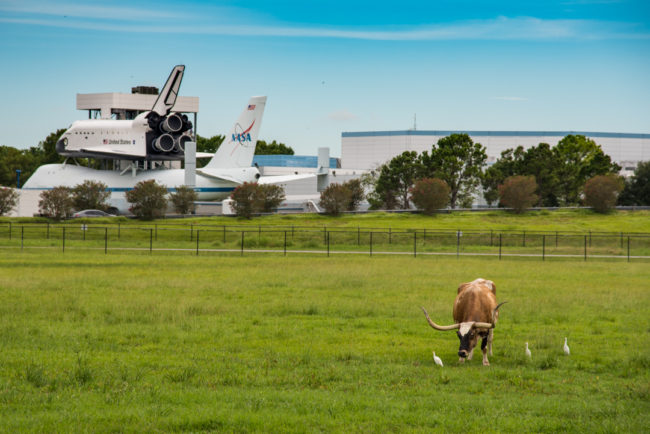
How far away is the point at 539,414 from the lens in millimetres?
11594

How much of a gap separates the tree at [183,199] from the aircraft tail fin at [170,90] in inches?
518

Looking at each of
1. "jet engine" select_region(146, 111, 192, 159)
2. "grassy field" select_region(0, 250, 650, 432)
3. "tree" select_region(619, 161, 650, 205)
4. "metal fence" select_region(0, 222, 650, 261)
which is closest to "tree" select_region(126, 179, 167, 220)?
"jet engine" select_region(146, 111, 192, 159)

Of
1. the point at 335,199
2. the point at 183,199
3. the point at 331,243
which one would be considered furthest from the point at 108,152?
the point at 331,243

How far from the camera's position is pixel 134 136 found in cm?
10300

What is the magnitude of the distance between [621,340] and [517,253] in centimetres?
3442

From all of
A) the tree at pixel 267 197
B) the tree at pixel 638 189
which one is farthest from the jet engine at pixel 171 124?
the tree at pixel 638 189

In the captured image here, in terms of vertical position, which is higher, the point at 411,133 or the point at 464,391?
the point at 411,133

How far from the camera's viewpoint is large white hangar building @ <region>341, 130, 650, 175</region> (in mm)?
161750

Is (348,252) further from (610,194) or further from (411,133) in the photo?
(411,133)

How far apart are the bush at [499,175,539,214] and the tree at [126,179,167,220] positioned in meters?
44.3

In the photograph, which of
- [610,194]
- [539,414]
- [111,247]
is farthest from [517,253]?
[610,194]

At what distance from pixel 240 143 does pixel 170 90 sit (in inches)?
471

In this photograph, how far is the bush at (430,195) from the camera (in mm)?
96250

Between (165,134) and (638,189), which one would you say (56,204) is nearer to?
(165,134)
